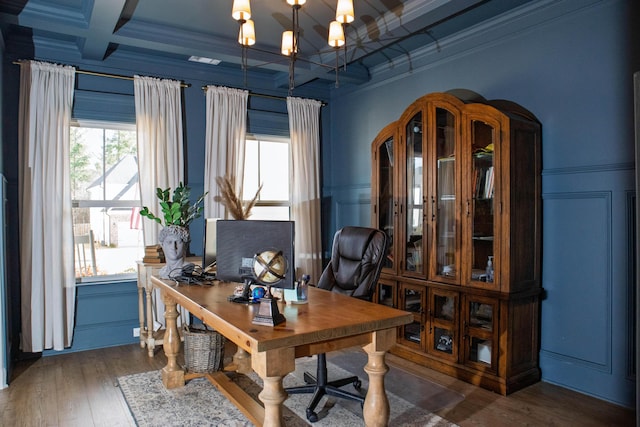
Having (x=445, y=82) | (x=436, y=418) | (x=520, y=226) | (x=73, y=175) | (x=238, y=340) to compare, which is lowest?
(x=436, y=418)

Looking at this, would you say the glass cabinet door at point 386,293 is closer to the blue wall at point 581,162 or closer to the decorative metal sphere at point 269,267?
the blue wall at point 581,162

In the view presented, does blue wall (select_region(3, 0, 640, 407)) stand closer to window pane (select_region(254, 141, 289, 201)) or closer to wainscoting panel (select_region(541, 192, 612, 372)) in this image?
wainscoting panel (select_region(541, 192, 612, 372))

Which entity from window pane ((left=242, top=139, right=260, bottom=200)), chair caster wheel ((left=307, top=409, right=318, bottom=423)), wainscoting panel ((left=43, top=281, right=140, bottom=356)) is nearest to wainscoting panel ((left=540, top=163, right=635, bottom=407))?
chair caster wheel ((left=307, top=409, right=318, bottom=423))

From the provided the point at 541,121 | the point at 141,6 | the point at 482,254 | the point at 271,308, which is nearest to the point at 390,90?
the point at 541,121

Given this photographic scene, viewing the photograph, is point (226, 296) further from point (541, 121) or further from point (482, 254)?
point (541, 121)

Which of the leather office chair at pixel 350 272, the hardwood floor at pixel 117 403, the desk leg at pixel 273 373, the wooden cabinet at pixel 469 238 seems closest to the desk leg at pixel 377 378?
the desk leg at pixel 273 373

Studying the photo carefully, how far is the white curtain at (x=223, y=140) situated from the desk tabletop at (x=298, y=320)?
2100mm

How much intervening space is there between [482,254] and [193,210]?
2.69m

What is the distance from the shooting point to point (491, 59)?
365cm

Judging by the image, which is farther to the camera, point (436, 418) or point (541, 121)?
point (541, 121)

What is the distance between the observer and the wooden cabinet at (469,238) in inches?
122

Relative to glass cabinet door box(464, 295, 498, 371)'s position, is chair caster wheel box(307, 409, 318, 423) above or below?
below

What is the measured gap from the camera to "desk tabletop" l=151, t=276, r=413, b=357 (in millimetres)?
1786

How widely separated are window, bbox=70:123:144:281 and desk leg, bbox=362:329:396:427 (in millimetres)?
3114
